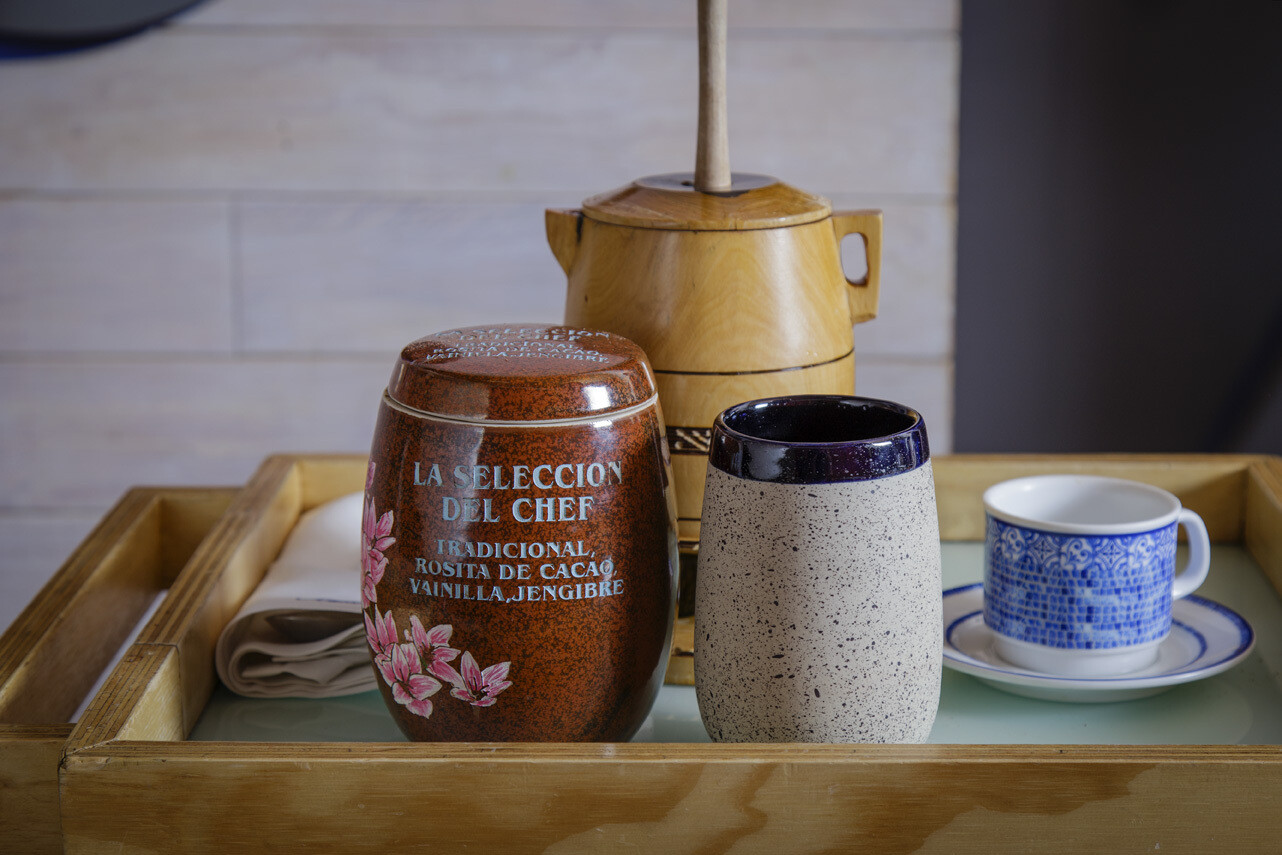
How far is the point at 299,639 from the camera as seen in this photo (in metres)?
0.58

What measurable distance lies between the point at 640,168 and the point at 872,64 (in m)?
0.28

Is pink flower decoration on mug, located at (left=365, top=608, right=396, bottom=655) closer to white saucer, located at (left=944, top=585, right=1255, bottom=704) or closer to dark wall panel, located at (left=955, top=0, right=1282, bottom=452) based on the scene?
white saucer, located at (left=944, top=585, right=1255, bottom=704)

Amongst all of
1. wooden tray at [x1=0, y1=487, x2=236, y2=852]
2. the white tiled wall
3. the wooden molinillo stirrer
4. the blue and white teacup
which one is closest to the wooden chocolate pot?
the wooden molinillo stirrer

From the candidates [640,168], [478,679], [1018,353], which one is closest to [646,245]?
[478,679]

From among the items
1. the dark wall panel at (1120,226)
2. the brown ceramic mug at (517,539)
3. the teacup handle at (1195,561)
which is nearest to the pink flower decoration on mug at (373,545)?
the brown ceramic mug at (517,539)

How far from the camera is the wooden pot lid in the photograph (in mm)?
492

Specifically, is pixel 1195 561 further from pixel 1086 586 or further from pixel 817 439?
pixel 817 439

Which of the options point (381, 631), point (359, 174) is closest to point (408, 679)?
point (381, 631)

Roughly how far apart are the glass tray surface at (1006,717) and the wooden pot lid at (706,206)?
21cm

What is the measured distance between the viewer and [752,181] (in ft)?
1.79

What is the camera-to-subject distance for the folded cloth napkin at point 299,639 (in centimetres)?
54

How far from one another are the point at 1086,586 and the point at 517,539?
25cm

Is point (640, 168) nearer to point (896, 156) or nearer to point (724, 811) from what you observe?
point (896, 156)

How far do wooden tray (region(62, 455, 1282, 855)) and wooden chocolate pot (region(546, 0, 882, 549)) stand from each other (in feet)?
0.50
